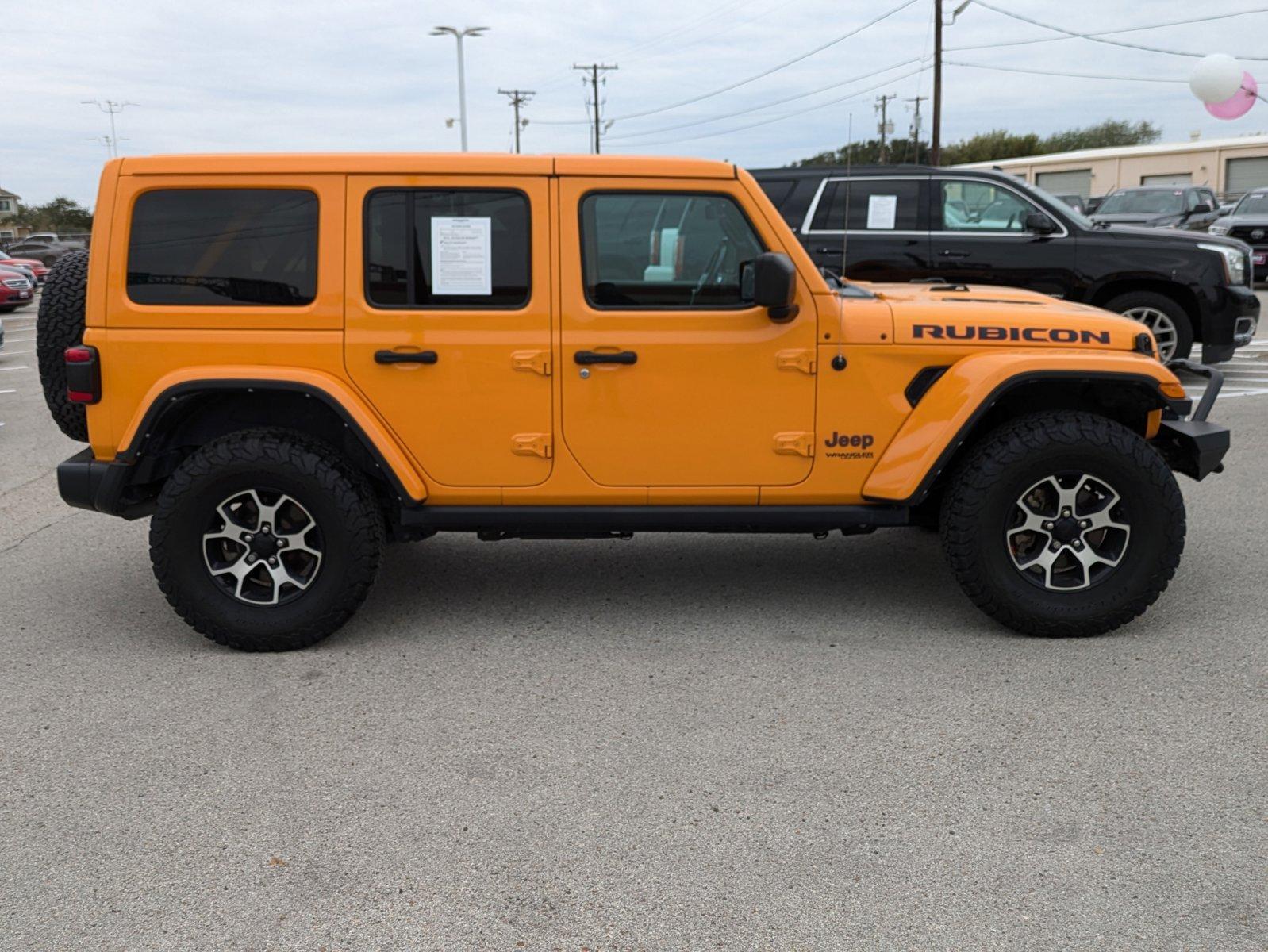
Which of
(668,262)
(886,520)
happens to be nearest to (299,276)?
(668,262)

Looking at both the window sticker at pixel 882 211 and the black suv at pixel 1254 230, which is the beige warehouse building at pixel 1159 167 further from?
the window sticker at pixel 882 211

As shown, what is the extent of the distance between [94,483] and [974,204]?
25.1 ft

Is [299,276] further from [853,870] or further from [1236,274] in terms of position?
[1236,274]

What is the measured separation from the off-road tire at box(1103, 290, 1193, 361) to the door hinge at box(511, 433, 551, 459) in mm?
7074

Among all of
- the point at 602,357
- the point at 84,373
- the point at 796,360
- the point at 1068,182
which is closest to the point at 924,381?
the point at 796,360

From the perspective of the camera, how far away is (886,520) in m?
4.63

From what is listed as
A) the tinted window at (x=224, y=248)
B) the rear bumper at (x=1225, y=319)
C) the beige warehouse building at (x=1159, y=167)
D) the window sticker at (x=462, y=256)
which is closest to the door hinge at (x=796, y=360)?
the window sticker at (x=462, y=256)

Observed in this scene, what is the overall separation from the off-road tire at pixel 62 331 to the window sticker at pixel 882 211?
22.7 feet

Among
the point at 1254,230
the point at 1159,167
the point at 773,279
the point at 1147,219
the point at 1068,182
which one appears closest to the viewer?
the point at 773,279

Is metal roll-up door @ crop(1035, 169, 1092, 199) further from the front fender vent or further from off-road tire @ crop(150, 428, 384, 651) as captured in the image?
off-road tire @ crop(150, 428, 384, 651)

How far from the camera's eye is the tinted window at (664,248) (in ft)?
14.7

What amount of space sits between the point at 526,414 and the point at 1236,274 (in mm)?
8071

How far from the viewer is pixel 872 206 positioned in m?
10.1

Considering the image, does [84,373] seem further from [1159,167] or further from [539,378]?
[1159,167]
